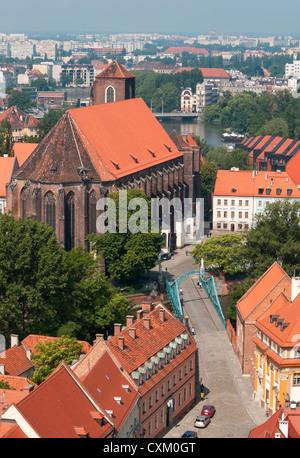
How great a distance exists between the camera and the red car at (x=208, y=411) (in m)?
58.6

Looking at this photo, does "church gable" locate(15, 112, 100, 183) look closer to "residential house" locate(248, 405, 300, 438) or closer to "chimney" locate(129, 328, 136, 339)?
"chimney" locate(129, 328, 136, 339)

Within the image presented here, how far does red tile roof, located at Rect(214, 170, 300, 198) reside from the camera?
105062mm

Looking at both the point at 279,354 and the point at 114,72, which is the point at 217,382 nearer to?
the point at 279,354

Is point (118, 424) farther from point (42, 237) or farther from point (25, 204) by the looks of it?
point (25, 204)

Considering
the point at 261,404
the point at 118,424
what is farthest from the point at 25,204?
the point at 118,424

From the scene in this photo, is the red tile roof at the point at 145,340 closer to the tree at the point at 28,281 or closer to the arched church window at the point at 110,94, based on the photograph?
the tree at the point at 28,281

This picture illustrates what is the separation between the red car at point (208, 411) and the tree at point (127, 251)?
24.5m

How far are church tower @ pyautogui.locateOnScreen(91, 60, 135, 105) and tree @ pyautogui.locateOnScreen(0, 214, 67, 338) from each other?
146ft

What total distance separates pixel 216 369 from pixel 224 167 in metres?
60.4

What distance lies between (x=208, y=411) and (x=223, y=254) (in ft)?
94.3

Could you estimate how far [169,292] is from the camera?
82.4m

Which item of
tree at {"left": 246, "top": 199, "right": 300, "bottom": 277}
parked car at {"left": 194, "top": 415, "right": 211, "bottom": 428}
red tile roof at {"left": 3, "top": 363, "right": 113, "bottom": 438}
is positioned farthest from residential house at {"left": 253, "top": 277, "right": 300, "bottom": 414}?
tree at {"left": 246, "top": 199, "right": 300, "bottom": 277}

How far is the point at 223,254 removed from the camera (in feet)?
283

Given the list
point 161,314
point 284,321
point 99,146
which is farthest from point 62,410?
point 99,146
